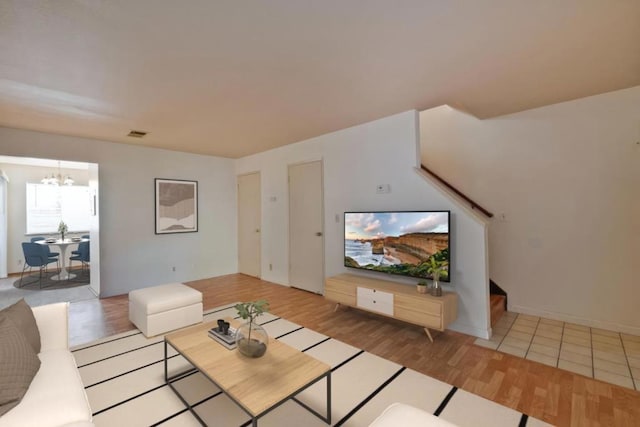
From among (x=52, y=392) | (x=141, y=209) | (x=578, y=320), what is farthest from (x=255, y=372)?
(x=141, y=209)

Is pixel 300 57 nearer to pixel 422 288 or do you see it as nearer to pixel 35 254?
pixel 422 288

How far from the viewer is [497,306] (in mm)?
3551

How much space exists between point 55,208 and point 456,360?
8326 mm

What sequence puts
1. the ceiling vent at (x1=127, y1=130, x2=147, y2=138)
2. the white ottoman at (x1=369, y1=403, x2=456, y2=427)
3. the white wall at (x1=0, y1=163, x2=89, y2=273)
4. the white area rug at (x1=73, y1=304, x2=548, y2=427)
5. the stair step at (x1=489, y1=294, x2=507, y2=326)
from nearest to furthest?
the white ottoman at (x1=369, y1=403, x2=456, y2=427)
the white area rug at (x1=73, y1=304, x2=548, y2=427)
the stair step at (x1=489, y1=294, x2=507, y2=326)
the ceiling vent at (x1=127, y1=130, x2=147, y2=138)
the white wall at (x1=0, y1=163, x2=89, y2=273)

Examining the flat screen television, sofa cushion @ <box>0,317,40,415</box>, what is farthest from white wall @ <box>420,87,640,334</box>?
sofa cushion @ <box>0,317,40,415</box>

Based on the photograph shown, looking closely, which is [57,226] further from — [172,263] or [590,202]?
[590,202]

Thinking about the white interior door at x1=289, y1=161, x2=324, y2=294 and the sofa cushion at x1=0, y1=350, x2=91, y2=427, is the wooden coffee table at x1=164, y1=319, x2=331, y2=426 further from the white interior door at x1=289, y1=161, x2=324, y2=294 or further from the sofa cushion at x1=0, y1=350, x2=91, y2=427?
the white interior door at x1=289, y1=161, x2=324, y2=294

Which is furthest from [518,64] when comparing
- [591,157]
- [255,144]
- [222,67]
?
[255,144]

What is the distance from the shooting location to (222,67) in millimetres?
2271

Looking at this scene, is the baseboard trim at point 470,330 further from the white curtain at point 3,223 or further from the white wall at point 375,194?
the white curtain at point 3,223

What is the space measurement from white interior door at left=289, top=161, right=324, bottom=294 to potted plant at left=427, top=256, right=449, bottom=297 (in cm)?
182

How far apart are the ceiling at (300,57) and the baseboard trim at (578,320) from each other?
250 centimetres

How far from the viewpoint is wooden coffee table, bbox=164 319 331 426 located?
145cm

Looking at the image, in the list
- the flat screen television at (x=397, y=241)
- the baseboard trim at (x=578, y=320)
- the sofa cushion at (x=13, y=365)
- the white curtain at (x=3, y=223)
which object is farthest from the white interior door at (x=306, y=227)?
the white curtain at (x=3, y=223)
